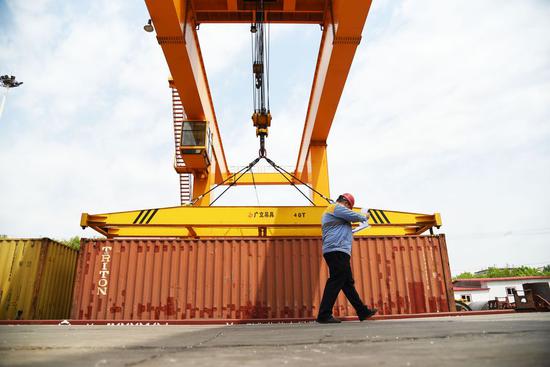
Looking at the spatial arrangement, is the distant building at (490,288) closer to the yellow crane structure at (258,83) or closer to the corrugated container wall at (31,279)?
the yellow crane structure at (258,83)

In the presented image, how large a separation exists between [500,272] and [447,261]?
6523 cm

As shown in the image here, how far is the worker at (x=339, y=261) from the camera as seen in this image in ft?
14.1

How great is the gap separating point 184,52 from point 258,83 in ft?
13.2

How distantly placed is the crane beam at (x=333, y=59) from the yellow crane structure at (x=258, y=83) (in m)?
0.02

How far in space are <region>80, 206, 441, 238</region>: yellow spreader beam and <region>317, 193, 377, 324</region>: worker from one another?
6.49ft

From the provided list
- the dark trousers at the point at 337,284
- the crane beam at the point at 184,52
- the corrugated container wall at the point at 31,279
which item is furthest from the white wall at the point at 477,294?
the corrugated container wall at the point at 31,279

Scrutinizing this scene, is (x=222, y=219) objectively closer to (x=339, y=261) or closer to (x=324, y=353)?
(x=339, y=261)

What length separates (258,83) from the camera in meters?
10.6

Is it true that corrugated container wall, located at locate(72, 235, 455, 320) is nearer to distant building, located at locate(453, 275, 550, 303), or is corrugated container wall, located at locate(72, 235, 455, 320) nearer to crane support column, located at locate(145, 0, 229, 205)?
crane support column, located at locate(145, 0, 229, 205)

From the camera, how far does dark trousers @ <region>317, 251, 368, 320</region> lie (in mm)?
4297

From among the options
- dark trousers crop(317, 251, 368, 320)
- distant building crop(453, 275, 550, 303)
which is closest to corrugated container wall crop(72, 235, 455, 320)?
dark trousers crop(317, 251, 368, 320)

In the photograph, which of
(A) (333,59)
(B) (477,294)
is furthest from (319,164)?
(B) (477,294)

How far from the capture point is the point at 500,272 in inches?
2330

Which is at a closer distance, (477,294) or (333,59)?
(333,59)
